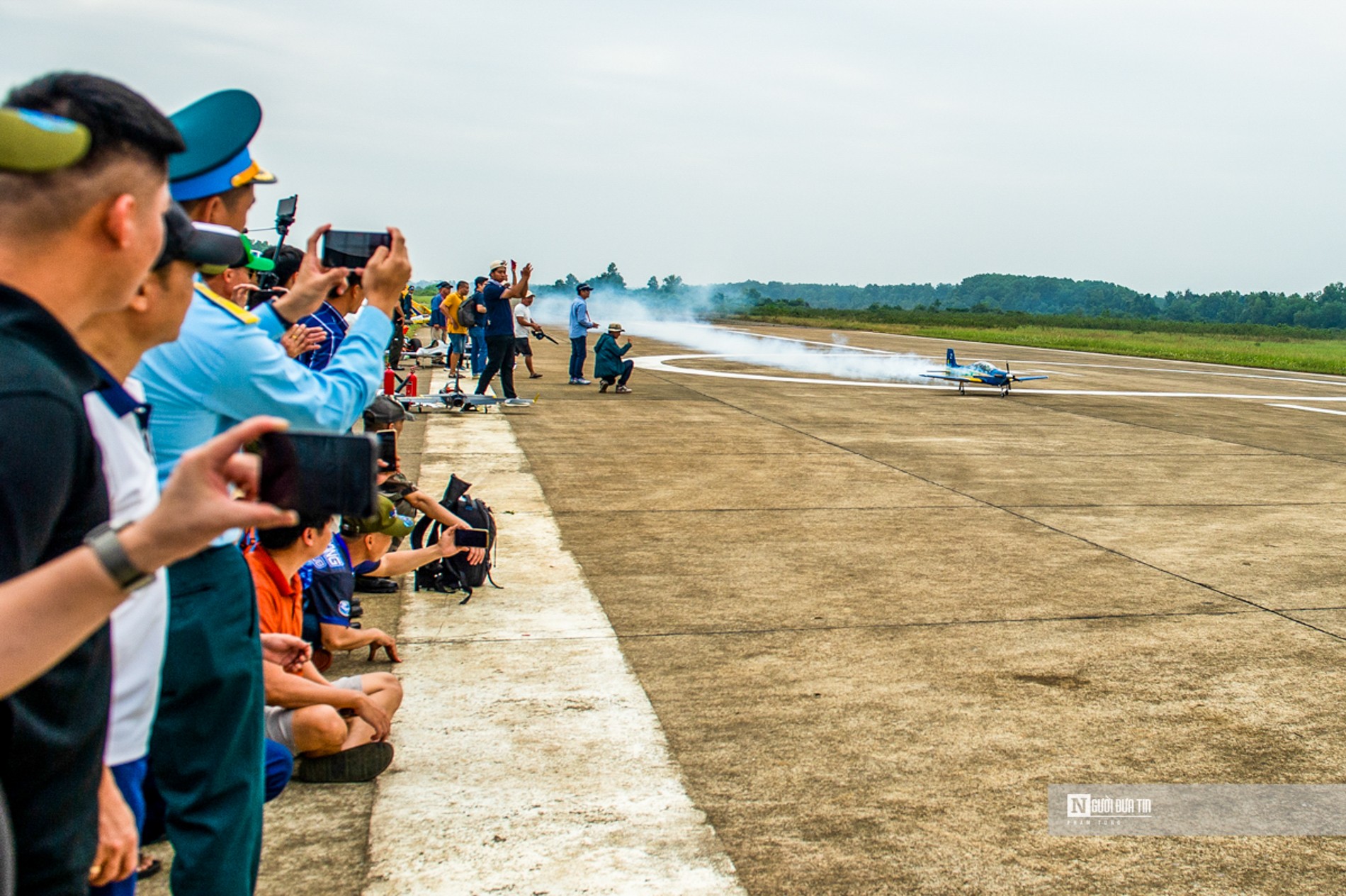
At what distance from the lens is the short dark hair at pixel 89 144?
1372 millimetres

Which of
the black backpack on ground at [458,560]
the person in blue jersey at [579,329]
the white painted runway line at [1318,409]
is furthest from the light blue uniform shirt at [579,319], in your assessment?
the black backpack on ground at [458,560]

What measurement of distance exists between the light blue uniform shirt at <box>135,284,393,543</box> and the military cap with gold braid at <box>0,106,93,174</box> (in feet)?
3.61

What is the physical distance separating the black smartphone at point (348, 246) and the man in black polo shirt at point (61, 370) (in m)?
1.42

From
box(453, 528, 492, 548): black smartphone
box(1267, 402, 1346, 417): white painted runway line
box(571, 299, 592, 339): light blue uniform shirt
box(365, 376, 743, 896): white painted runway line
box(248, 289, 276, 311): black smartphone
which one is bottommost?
box(365, 376, 743, 896): white painted runway line

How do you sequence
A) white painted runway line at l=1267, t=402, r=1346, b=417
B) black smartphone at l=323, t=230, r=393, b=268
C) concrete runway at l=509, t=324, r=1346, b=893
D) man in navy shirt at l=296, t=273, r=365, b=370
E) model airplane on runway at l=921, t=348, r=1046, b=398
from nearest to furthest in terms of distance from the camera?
1. black smartphone at l=323, t=230, r=393, b=268
2. concrete runway at l=509, t=324, r=1346, b=893
3. man in navy shirt at l=296, t=273, r=365, b=370
4. white painted runway line at l=1267, t=402, r=1346, b=417
5. model airplane on runway at l=921, t=348, r=1046, b=398

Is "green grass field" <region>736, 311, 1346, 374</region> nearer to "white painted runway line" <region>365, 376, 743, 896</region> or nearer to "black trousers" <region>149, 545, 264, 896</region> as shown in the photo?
"white painted runway line" <region>365, 376, 743, 896</region>

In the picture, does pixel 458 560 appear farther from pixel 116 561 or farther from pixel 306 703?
pixel 116 561

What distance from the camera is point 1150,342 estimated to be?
60781mm

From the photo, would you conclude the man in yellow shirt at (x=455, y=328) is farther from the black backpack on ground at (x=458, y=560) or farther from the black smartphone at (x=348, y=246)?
the black smartphone at (x=348, y=246)

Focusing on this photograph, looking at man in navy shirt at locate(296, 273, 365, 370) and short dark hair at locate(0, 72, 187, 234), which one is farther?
man in navy shirt at locate(296, 273, 365, 370)

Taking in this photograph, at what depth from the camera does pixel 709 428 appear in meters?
13.2

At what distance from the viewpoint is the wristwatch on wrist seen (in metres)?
1.20

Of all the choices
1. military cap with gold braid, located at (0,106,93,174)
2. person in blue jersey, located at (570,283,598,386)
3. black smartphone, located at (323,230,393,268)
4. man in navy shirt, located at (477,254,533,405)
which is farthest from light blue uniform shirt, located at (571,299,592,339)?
military cap with gold braid, located at (0,106,93,174)

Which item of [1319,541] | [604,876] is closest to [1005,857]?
[604,876]
